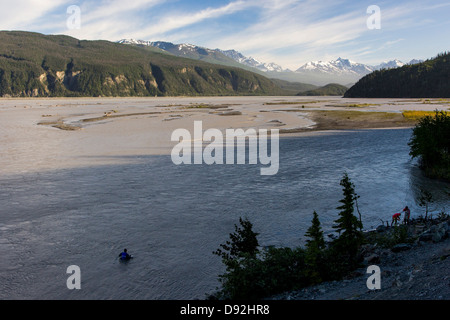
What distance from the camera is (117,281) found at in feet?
51.1

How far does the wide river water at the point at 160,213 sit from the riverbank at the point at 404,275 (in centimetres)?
430

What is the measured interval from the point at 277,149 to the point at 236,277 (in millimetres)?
35333

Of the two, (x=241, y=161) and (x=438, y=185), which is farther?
(x=241, y=161)

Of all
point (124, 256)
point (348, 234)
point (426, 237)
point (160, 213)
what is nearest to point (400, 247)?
point (426, 237)

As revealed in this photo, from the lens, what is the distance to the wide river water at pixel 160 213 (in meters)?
15.8

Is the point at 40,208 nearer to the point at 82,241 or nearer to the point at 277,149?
the point at 82,241

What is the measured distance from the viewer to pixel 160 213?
23953 mm

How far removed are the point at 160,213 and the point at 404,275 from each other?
1561 cm

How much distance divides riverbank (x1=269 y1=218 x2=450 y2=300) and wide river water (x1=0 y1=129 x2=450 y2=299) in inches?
169

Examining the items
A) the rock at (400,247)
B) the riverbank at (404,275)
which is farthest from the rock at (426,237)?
the rock at (400,247)

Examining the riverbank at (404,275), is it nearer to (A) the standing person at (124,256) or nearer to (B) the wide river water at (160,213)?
(B) the wide river water at (160,213)

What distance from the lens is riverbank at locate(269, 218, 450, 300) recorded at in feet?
36.4

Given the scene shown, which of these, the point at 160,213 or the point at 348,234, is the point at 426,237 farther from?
the point at 160,213
